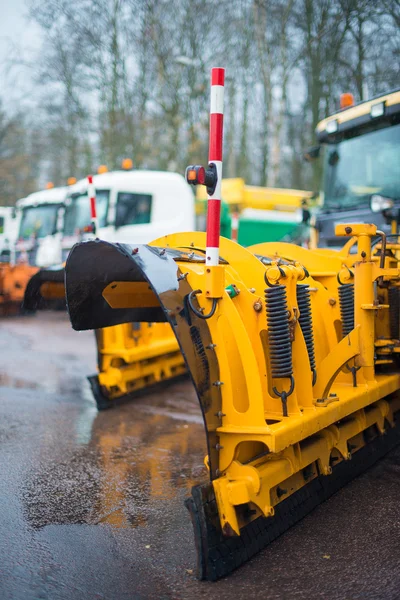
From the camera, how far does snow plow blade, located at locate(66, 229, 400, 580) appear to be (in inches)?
114

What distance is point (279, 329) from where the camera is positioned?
3.13 metres

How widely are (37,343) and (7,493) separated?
241 inches

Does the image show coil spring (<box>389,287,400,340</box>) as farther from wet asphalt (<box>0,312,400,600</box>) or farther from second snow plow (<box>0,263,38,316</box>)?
second snow plow (<box>0,263,38,316</box>)

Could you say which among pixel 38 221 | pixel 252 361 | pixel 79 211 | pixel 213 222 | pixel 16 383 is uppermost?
pixel 79 211

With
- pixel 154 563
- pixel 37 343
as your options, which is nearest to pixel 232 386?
pixel 154 563

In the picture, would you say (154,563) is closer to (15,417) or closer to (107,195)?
Result: (15,417)

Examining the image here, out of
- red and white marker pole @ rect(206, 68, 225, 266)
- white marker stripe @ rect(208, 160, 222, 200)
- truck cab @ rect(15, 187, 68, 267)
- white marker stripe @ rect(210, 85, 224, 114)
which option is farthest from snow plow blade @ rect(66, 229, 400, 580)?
truck cab @ rect(15, 187, 68, 267)

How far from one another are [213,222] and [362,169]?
3862mm

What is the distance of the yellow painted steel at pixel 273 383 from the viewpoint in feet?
9.70

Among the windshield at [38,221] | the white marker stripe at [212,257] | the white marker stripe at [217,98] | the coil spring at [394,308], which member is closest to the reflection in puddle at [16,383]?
the coil spring at [394,308]

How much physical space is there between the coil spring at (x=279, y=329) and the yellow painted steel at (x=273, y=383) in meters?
0.03

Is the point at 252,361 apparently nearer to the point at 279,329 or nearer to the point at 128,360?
the point at 279,329

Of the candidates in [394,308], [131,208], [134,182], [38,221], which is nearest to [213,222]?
[394,308]

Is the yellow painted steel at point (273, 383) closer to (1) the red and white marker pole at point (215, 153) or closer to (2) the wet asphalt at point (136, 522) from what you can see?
(1) the red and white marker pole at point (215, 153)
